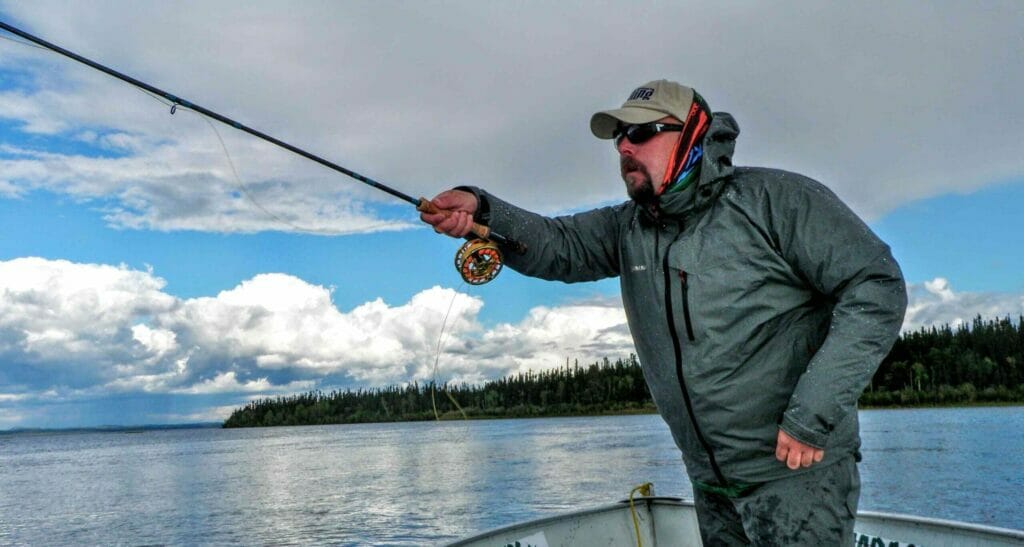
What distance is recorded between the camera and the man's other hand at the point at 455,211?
12.5 ft

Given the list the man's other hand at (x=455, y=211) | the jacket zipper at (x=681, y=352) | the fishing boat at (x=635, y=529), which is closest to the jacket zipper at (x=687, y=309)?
the jacket zipper at (x=681, y=352)

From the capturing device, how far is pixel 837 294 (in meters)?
3.09

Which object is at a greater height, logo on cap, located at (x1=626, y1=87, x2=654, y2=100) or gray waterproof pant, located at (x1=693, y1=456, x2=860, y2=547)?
logo on cap, located at (x1=626, y1=87, x2=654, y2=100)

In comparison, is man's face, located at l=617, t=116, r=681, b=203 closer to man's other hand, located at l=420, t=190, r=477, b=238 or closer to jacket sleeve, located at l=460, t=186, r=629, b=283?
jacket sleeve, located at l=460, t=186, r=629, b=283

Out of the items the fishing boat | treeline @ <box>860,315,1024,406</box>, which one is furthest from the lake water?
treeline @ <box>860,315,1024,406</box>

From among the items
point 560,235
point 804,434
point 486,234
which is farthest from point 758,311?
point 486,234

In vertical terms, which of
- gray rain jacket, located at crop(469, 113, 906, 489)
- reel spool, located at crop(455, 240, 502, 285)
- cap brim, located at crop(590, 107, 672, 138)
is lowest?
gray rain jacket, located at crop(469, 113, 906, 489)

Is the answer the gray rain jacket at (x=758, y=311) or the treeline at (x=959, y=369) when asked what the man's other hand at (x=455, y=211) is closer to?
the gray rain jacket at (x=758, y=311)

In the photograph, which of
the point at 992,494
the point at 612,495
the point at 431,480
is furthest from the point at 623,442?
the point at 992,494

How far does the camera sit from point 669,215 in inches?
130

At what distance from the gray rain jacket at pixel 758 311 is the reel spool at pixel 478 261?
2.82ft

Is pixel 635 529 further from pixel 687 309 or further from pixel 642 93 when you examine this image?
pixel 642 93

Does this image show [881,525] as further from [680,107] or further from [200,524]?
[200,524]

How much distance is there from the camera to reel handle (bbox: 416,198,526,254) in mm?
3848
